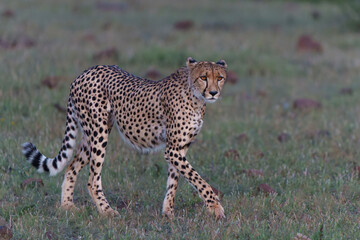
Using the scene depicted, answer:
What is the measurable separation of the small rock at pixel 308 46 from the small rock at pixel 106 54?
13.6 ft

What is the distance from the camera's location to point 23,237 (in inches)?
170

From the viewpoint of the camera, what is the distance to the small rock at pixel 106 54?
1038cm

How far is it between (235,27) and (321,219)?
10.4m

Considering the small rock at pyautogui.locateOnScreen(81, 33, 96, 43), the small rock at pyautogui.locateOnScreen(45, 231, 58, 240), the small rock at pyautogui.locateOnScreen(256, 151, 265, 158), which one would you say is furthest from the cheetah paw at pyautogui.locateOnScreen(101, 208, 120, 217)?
the small rock at pyautogui.locateOnScreen(81, 33, 96, 43)

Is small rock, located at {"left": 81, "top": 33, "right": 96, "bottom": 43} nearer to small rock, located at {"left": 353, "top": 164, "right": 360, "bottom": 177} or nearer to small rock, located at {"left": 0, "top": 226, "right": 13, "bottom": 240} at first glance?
small rock, located at {"left": 353, "top": 164, "right": 360, "bottom": 177}

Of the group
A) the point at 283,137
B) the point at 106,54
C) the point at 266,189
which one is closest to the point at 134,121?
the point at 266,189

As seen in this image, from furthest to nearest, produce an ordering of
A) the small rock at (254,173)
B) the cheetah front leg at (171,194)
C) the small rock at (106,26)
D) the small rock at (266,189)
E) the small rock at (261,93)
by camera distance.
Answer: the small rock at (106,26) < the small rock at (261,93) < the small rock at (254,173) < the small rock at (266,189) < the cheetah front leg at (171,194)

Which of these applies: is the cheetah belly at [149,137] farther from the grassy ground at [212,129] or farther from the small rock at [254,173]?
the small rock at [254,173]

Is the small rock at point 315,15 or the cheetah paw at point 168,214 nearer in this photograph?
the cheetah paw at point 168,214

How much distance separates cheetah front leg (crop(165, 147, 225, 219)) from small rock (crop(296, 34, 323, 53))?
317 inches

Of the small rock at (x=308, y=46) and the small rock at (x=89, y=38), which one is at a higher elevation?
the small rock at (x=308, y=46)

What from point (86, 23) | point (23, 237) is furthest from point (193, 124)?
point (86, 23)

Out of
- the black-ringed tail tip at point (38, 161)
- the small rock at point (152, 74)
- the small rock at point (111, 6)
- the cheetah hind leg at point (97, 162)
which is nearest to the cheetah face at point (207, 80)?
the cheetah hind leg at point (97, 162)

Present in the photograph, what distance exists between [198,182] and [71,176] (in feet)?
4.12
